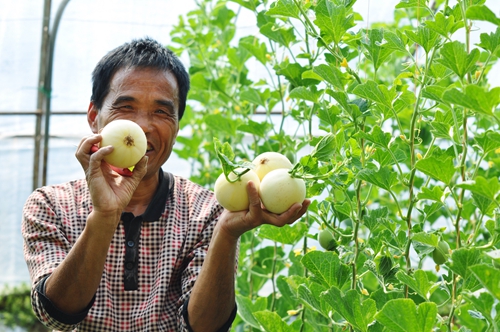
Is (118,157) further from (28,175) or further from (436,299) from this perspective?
(28,175)

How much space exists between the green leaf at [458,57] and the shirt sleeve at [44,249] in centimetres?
85

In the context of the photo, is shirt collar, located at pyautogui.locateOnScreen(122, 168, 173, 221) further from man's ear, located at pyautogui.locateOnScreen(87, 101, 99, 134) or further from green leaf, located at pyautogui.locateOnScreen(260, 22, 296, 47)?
green leaf, located at pyautogui.locateOnScreen(260, 22, 296, 47)

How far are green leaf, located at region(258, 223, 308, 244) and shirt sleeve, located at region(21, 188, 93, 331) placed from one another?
393mm

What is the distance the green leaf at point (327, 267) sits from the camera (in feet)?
3.67

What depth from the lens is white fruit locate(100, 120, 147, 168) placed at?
1.26m

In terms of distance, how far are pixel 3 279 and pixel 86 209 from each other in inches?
137

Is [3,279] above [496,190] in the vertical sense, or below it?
below

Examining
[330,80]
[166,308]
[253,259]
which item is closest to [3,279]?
[253,259]

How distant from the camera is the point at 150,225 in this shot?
161 cm

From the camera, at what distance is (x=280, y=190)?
1.07 m

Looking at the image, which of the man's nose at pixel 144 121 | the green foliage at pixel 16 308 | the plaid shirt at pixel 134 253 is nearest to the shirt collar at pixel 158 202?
the plaid shirt at pixel 134 253

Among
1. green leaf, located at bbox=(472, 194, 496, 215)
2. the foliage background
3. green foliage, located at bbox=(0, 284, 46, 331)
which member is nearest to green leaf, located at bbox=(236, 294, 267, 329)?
the foliage background

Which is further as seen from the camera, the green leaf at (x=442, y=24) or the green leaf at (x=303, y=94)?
the green leaf at (x=303, y=94)

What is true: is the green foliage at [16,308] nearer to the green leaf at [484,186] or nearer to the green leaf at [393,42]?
the green leaf at [393,42]
